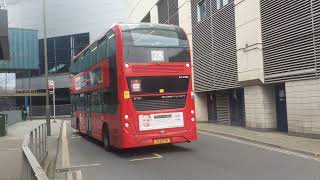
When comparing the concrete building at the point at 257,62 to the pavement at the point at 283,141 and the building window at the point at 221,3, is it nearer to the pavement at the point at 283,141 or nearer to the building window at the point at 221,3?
the building window at the point at 221,3

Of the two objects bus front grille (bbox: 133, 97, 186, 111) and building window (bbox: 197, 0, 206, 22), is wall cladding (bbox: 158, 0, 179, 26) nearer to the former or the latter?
building window (bbox: 197, 0, 206, 22)

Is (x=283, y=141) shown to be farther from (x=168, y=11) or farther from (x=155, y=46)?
(x=168, y=11)

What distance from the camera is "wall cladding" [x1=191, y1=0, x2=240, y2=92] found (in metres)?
23.1

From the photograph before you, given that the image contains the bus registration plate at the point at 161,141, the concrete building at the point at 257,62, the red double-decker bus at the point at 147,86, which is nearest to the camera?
the red double-decker bus at the point at 147,86

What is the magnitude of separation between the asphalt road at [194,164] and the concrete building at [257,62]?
3.01 metres

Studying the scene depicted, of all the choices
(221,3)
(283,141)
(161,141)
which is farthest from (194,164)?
(221,3)

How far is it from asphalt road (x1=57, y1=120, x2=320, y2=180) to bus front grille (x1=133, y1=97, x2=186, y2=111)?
1438mm

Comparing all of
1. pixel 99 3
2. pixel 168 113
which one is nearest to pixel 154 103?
pixel 168 113

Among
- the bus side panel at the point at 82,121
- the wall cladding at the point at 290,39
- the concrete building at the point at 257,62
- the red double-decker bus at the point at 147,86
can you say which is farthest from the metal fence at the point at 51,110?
the red double-decker bus at the point at 147,86

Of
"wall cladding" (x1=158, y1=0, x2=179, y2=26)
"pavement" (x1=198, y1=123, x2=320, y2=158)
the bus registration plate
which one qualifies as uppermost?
"wall cladding" (x1=158, y1=0, x2=179, y2=26)

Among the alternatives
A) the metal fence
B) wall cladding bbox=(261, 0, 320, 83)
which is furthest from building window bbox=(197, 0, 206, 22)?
the metal fence

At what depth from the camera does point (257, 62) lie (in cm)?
1991

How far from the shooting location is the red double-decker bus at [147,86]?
1390 centimetres

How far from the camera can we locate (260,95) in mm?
20031
